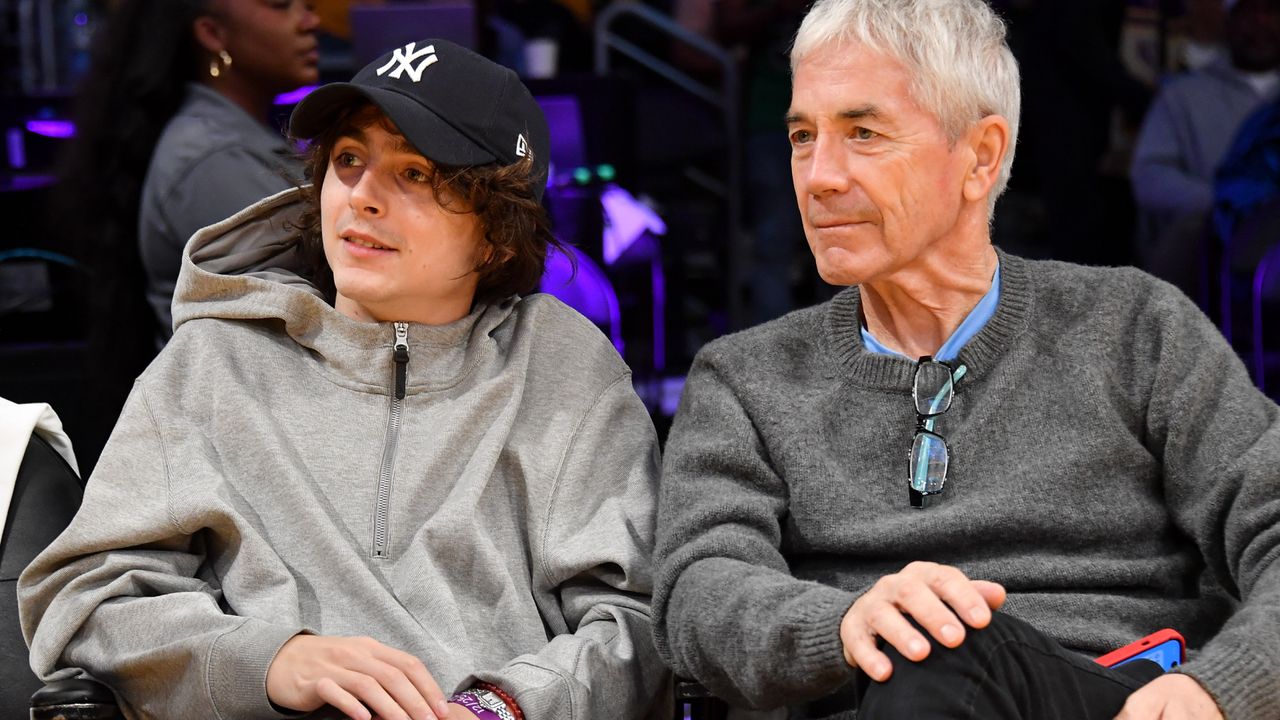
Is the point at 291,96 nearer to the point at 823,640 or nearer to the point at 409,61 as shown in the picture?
the point at 409,61

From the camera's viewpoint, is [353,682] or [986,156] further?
[986,156]

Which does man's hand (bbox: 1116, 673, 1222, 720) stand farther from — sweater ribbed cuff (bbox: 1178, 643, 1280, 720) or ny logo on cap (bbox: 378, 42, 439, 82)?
ny logo on cap (bbox: 378, 42, 439, 82)

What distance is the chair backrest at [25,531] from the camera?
6.98ft

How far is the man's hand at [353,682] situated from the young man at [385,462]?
10 millimetres

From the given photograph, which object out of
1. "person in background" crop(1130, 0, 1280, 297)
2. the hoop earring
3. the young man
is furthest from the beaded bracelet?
"person in background" crop(1130, 0, 1280, 297)

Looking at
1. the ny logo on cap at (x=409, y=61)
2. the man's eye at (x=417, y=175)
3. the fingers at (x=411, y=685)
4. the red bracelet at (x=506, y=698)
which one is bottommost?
the red bracelet at (x=506, y=698)

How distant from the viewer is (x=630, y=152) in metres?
4.55

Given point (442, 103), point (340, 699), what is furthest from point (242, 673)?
point (442, 103)

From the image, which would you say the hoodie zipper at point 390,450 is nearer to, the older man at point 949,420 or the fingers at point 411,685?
the fingers at point 411,685

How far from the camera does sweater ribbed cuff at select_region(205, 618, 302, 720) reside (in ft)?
6.32

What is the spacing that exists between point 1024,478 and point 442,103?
0.94 meters

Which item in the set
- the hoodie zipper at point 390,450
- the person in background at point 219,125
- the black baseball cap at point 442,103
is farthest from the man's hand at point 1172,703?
the person in background at point 219,125

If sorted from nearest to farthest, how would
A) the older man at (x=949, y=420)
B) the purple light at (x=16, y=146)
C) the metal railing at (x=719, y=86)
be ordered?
the older man at (x=949, y=420)
the purple light at (x=16, y=146)
the metal railing at (x=719, y=86)

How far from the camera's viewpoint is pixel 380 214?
2193 mm
